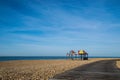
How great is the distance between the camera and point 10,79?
11984 millimetres

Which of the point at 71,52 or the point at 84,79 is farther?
the point at 71,52

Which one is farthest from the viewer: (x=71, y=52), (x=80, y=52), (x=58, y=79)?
(x=71, y=52)

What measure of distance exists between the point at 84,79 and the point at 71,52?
6449cm

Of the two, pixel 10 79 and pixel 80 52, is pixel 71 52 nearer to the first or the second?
pixel 80 52

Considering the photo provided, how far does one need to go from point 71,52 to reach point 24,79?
64.7 metres

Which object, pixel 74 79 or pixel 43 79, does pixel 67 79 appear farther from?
pixel 43 79

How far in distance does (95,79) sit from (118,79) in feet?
5.24

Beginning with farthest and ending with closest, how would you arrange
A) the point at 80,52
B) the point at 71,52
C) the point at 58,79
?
the point at 71,52 → the point at 80,52 → the point at 58,79

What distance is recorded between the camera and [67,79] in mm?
11789

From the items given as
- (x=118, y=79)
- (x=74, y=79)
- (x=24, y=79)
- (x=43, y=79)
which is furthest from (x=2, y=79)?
(x=118, y=79)

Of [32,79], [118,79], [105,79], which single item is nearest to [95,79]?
[105,79]

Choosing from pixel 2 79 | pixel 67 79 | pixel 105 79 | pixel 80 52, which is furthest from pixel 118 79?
pixel 80 52

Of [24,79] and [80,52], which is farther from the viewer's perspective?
[80,52]

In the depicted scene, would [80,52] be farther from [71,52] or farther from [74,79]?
[74,79]
